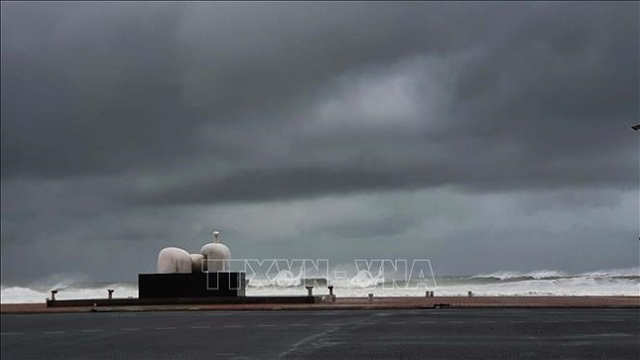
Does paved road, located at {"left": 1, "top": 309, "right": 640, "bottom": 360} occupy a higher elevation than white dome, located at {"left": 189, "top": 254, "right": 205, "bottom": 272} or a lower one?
lower

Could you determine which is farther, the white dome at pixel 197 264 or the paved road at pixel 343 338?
the white dome at pixel 197 264

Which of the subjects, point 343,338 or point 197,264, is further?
point 197,264

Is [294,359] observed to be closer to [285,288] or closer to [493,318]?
[493,318]

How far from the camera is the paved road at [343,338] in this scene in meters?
18.2

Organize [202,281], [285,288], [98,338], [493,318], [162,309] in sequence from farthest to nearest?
[285,288] → [202,281] → [162,309] → [493,318] → [98,338]

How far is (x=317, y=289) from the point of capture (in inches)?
3772

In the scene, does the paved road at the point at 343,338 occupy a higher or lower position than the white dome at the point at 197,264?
lower

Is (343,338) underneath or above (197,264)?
underneath

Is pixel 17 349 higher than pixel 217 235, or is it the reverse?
pixel 217 235

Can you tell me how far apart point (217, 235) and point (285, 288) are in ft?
136

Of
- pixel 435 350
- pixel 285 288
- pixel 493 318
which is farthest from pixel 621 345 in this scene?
pixel 285 288

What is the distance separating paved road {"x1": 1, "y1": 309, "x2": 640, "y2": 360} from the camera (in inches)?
719

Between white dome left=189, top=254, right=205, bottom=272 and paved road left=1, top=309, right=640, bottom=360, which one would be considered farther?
white dome left=189, top=254, right=205, bottom=272

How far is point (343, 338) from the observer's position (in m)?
22.2
